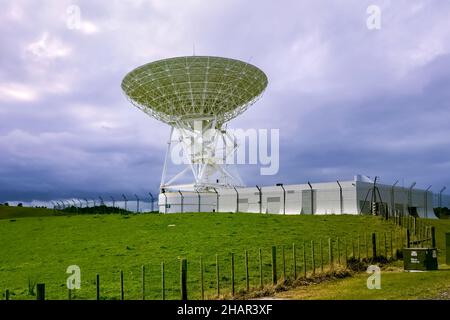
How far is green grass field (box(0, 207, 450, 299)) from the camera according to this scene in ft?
71.6

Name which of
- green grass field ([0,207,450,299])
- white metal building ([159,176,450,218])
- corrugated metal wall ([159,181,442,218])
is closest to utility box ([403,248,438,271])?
green grass field ([0,207,450,299])

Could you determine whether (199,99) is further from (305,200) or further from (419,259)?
(419,259)

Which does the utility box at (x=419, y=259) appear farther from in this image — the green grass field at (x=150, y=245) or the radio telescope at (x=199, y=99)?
the radio telescope at (x=199, y=99)

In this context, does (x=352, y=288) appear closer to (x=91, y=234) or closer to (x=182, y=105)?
(x=91, y=234)

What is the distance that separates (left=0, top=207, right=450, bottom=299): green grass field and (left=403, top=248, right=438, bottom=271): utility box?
363 centimetres

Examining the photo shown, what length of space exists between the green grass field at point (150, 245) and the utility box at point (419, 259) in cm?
363

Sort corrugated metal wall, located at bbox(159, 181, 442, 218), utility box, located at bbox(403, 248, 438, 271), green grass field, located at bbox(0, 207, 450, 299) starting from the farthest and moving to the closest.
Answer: corrugated metal wall, located at bbox(159, 181, 442, 218) < utility box, located at bbox(403, 248, 438, 271) < green grass field, located at bbox(0, 207, 450, 299)

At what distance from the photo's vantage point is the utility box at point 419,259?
2433 cm

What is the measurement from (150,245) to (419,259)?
587 inches

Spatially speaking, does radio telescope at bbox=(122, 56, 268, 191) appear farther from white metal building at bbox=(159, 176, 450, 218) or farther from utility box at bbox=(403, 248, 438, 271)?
utility box at bbox=(403, 248, 438, 271)

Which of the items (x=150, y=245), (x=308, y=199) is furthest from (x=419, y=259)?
(x=308, y=199)

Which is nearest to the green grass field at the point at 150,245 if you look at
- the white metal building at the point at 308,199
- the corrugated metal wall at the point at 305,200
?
the white metal building at the point at 308,199

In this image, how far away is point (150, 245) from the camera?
1248 inches

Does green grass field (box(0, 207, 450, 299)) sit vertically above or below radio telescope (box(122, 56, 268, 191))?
below
